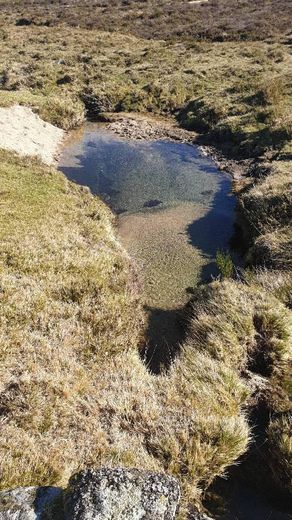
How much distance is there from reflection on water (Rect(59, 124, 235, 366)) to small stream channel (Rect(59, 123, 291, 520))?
1.3 inches

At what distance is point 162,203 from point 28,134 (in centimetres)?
1070

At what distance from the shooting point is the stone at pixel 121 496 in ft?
14.9

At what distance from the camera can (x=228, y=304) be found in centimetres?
1036

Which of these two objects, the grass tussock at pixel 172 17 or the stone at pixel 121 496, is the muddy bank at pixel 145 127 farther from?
the grass tussock at pixel 172 17

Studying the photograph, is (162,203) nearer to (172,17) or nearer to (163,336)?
(163,336)

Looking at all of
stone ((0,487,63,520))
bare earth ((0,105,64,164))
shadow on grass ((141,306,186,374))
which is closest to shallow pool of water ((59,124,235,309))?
shadow on grass ((141,306,186,374))

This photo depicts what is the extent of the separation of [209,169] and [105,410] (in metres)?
19.4

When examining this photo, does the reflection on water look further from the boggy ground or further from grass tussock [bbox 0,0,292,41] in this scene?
grass tussock [bbox 0,0,292,41]

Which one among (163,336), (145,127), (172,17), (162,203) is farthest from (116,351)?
(172,17)

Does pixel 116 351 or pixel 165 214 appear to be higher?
pixel 116 351

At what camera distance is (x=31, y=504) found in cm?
477

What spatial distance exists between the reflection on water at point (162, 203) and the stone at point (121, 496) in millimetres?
6131

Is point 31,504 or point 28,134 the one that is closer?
point 31,504

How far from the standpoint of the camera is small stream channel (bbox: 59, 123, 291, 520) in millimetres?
11359
